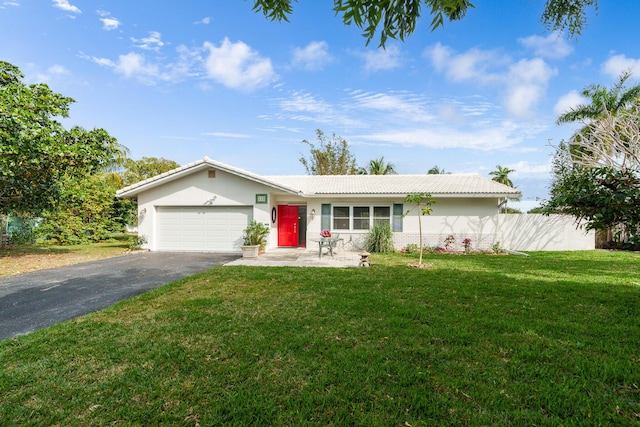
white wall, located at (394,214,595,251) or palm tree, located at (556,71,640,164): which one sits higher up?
palm tree, located at (556,71,640,164)

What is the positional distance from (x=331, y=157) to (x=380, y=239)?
22335mm

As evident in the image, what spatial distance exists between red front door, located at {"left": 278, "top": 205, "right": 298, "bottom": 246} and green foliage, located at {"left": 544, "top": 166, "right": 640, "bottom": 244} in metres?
12.2

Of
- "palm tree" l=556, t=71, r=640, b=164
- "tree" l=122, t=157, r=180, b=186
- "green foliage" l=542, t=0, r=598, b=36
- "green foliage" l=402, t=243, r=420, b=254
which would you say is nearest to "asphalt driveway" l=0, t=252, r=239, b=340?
"green foliage" l=402, t=243, r=420, b=254

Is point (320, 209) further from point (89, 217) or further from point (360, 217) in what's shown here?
point (89, 217)

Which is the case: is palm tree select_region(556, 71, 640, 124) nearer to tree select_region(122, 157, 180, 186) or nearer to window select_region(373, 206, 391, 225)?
window select_region(373, 206, 391, 225)

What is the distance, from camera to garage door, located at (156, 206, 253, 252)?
14.2 meters

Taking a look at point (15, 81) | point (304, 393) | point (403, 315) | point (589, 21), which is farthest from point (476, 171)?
point (15, 81)

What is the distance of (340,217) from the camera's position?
49.4 ft

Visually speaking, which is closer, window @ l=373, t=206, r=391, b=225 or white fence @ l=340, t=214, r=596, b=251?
white fence @ l=340, t=214, r=596, b=251

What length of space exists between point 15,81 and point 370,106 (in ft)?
47.8

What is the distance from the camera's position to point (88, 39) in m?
10.3

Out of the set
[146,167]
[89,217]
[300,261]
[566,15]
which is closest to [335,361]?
[566,15]

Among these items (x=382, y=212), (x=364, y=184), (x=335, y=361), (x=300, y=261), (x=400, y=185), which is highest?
(x=364, y=184)

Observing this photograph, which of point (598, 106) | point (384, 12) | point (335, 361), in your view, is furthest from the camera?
point (598, 106)
